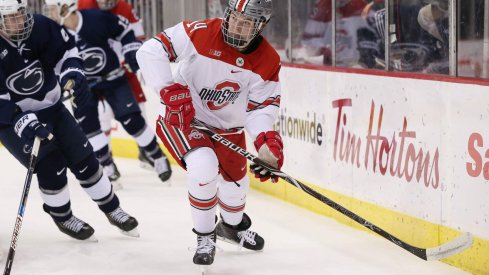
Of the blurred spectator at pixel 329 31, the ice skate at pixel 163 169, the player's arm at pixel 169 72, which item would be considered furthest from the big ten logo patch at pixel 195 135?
the ice skate at pixel 163 169

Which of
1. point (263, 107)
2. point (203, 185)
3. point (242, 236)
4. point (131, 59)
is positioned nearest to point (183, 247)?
point (242, 236)

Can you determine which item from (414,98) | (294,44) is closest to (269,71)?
(414,98)

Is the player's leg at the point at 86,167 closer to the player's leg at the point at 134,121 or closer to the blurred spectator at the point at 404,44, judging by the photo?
the blurred spectator at the point at 404,44

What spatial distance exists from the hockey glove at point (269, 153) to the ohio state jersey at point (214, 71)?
0.09m

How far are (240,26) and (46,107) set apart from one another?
106 centimetres

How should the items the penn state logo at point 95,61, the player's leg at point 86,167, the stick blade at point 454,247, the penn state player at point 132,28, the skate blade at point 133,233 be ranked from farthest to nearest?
the penn state player at point 132,28
the penn state logo at point 95,61
the skate blade at point 133,233
the player's leg at point 86,167
the stick blade at point 454,247

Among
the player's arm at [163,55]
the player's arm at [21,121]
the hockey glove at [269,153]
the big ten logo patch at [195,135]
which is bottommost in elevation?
the hockey glove at [269,153]

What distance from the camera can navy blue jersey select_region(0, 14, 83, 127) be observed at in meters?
4.08

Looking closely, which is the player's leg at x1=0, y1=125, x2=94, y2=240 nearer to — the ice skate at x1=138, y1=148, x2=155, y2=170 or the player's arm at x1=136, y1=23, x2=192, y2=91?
the player's arm at x1=136, y1=23, x2=192, y2=91

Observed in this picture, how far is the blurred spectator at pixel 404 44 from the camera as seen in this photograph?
443 cm

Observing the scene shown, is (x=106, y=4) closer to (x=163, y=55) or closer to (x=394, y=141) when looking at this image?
(x=394, y=141)

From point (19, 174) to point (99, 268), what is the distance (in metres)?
3.22

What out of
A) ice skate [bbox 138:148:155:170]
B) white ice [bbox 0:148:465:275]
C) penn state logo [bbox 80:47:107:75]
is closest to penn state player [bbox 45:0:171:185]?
penn state logo [bbox 80:47:107:75]

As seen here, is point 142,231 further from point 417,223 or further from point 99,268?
point 417,223
